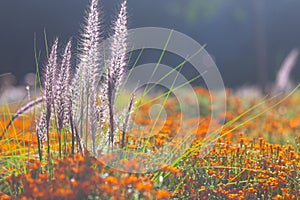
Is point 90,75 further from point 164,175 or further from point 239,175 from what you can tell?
point 239,175

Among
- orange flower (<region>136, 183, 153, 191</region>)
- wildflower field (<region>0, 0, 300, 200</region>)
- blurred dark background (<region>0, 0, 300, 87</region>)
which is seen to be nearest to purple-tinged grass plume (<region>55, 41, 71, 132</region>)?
wildflower field (<region>0, 0, 300, 200</region>)

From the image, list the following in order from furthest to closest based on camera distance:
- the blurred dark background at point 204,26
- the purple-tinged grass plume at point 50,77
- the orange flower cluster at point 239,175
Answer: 1. the blurred dark background at point 204,26
2. the orange flower cluster at point 239,175
3. the purple-tinged grass plume at point 50,77

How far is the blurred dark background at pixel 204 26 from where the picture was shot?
14688 mm

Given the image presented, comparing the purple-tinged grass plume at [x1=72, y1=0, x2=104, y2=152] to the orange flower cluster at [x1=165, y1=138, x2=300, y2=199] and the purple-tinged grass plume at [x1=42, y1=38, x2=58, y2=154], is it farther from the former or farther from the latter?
the orange flower cluster at [x1=165, y1=138, x2=300, y2=199]

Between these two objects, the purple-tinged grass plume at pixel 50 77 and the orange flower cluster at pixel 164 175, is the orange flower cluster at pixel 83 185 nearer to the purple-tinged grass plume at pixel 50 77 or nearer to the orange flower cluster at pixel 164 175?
the orange flower cluster at pixel 164 175

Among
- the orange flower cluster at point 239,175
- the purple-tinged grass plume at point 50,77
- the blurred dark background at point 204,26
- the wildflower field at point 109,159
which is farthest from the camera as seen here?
the blurred dark background at point 204,26

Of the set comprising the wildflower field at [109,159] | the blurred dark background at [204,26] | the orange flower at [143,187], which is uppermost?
the blurred dark background at [204,26]

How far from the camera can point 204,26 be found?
53.1ft

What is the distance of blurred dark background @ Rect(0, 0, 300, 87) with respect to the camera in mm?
14688

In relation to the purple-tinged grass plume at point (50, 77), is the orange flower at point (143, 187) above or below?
below

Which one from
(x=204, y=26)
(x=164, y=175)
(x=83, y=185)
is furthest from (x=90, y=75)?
(x=204, y=26)

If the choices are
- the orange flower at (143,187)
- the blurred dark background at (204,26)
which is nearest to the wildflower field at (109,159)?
the orange flower at (143,187)

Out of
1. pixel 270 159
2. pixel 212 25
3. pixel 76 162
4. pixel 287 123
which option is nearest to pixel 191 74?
pixel 212 25

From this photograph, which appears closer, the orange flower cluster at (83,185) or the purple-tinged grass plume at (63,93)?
the orange flower cluster at (83,185)
